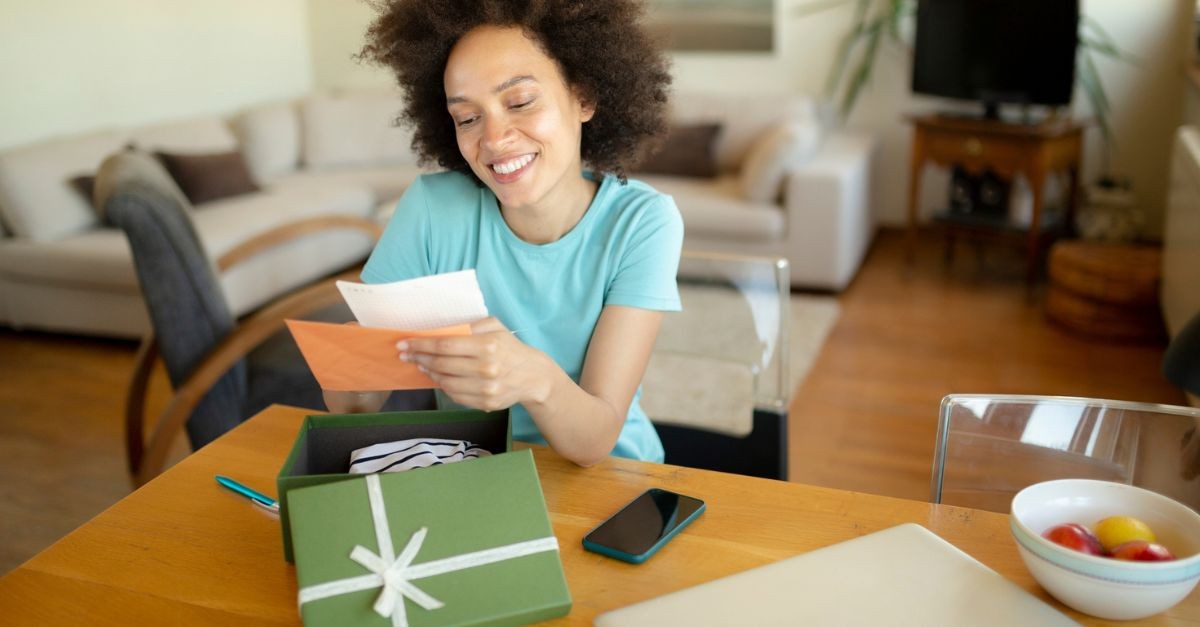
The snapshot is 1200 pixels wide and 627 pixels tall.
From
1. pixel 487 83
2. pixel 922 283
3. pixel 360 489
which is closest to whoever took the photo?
pixel 360 489

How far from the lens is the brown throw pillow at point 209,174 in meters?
4.13

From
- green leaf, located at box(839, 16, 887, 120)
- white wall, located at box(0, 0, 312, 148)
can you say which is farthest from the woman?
green leaf, located at box(839, 16, 887, 120)

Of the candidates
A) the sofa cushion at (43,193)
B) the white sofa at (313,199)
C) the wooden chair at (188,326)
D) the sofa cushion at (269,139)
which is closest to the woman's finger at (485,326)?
the wooden chair at (188,326)

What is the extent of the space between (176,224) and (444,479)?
1502 millimetres

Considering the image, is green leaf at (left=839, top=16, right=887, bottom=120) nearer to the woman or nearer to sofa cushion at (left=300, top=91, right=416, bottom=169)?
sofa cushion at (left=300, top=91, right=416, bottom=169)

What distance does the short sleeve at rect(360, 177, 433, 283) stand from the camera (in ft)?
4.94

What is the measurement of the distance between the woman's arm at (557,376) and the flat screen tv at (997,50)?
3.17 meters

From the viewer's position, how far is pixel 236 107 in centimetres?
525

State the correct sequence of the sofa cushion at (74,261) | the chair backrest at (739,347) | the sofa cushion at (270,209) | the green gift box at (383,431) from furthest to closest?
the sofa cushion at (270,209) < the sofa cushion at (74,261) < the chair backrest at (739,347) < the green gift box at (383,431)

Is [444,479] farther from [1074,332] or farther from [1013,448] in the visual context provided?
[1074,332]

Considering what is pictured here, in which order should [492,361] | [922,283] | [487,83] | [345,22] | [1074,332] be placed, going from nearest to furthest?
[492,361] < [487,83] < [1074,332] < [922,283] < [345,22]

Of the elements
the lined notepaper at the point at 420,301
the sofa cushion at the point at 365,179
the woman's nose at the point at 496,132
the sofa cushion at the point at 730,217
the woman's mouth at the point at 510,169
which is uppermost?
the woman's nose at the point at 496,132

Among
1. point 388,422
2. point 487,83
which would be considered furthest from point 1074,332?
point 388,422

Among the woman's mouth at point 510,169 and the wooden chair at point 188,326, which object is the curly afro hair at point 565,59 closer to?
the woman's mouth at point 510,169
